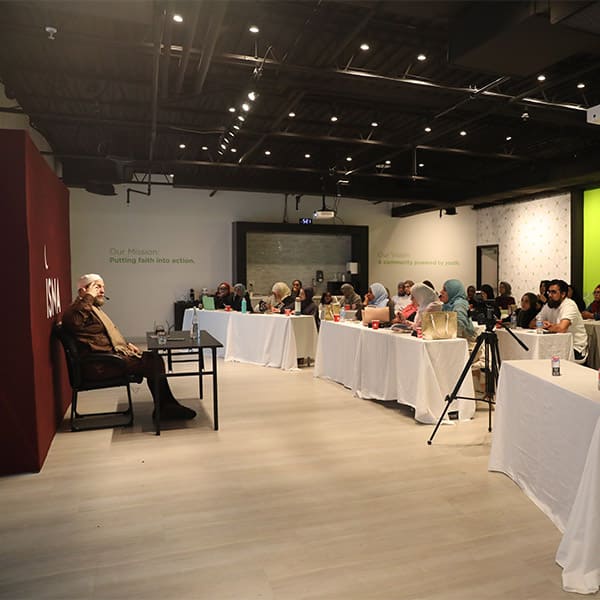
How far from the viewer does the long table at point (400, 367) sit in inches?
194

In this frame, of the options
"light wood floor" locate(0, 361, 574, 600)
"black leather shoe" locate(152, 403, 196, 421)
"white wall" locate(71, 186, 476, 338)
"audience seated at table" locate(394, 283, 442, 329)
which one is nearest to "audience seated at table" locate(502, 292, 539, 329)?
"audience seated at table" locate(394, 283, 442, 329)

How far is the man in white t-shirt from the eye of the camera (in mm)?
5836

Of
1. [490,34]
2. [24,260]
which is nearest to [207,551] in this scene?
[24,260]

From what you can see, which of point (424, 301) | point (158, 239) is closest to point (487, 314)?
point (424, 301)

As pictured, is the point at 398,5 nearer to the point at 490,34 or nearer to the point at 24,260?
the point at 490,34

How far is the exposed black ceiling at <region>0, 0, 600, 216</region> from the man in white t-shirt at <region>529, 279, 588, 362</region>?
238 cm

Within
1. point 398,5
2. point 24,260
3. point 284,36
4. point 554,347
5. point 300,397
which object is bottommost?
A: point 300,397

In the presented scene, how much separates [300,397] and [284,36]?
Answer: 3961 millimetres

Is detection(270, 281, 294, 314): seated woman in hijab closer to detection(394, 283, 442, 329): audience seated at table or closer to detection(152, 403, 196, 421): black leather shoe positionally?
detection(394, 283, 442, 329): audience seated at table

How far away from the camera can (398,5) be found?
170 inches

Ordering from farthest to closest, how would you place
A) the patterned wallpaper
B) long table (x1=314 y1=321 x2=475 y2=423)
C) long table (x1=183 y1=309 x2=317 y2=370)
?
the patterned wallpaper < long table (x1=183 y1=309 x2=317 y2=370) < long table (x1=314 y1=321 x2=475 y2=423)

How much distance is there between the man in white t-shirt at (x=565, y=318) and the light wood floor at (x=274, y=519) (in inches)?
69.2

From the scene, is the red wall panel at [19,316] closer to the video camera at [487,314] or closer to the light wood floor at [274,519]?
the light wood floor at [274,519]

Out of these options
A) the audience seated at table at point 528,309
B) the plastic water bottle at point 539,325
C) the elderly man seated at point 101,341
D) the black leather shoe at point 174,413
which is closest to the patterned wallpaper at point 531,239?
the audience seated at table at point 528,309
